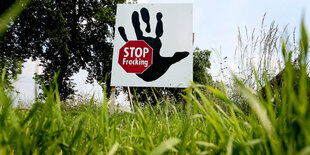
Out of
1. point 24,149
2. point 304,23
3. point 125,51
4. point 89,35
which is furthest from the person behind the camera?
point 89,35

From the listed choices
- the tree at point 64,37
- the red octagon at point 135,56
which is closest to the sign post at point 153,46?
the red octagon at point 135,56

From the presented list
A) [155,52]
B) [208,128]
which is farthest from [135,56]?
[208,128]

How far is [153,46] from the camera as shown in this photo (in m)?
3.62

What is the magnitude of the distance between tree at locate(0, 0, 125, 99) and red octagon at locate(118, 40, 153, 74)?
181 inches

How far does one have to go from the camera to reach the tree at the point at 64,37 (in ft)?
23.7

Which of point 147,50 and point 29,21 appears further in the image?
point 29,21

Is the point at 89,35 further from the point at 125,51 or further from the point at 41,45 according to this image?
the point at 125,51

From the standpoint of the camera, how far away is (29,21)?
24.0ft

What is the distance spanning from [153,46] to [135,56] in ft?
1.35

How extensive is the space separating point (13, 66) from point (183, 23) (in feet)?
18.8

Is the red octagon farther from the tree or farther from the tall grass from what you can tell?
the tree

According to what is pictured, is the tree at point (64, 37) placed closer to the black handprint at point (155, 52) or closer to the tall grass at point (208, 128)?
the black handprint at point (155, 52)

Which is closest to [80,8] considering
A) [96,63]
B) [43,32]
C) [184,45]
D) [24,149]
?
[43,32]

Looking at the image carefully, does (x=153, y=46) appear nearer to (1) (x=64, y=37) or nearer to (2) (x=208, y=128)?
(2) (x=208, y=128)
